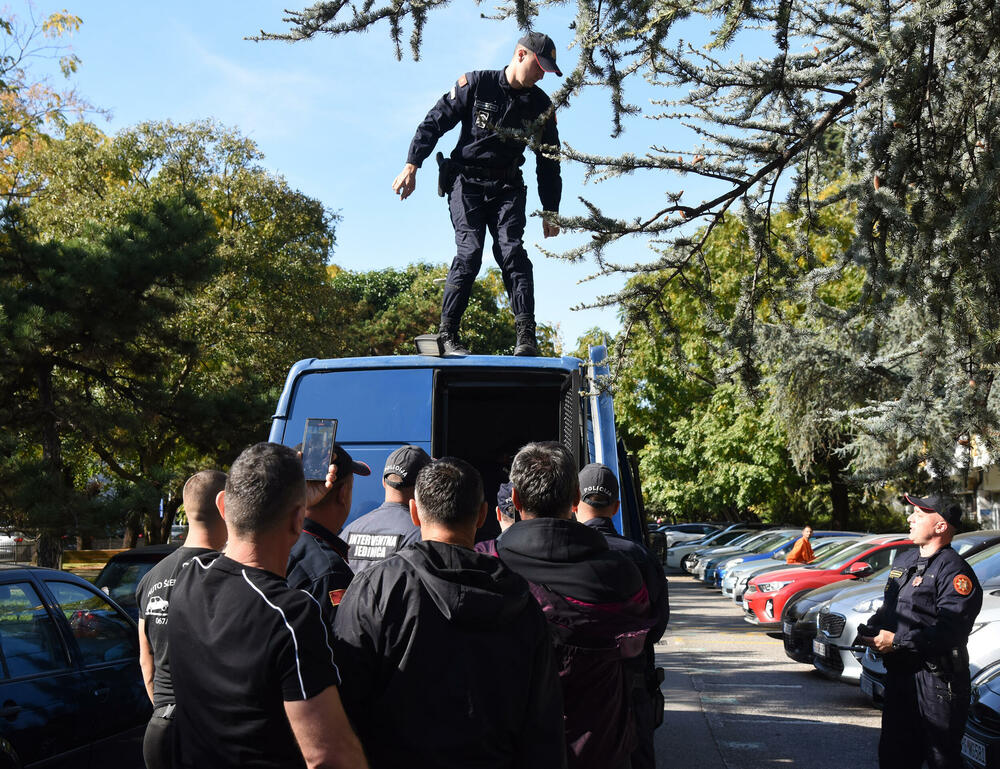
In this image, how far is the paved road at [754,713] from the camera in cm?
718

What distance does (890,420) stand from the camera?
7863 mm

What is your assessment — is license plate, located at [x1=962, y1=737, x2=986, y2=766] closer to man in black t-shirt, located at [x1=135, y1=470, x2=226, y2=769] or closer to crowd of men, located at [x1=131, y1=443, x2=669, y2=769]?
crowd of men, located at [x1=131, y1=443, x2=669, y2=769]

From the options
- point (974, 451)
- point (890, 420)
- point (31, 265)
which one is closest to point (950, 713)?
point (890, 420)

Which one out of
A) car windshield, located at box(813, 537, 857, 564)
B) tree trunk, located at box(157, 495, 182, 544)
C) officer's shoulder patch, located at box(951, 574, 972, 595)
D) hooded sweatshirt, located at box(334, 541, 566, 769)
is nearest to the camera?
hooded sweatshirt, located at box(334, 541, 566, 769)

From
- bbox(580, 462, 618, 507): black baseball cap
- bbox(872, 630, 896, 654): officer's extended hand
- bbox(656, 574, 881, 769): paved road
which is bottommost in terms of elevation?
bbox(656, 574, 881, 769): paved road

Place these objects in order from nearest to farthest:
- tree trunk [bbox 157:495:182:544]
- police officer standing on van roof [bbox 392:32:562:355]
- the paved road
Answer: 1. police officer standing on van roof [bbox 392:32:562:355]
2. the paved road
3. tree trunk [bbox 157:495:182:544]

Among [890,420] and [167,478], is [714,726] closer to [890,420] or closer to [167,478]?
[890,420]

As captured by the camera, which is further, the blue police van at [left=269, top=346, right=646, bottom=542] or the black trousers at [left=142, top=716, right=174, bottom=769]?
the blue police van at [left=269, top=346, right=646, bottom=542]

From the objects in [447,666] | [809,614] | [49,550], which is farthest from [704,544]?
[447,666]

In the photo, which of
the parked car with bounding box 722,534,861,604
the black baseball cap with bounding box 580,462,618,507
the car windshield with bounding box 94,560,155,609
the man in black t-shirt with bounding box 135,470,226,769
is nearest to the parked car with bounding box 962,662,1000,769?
the black baseball cap with bounding box 580,462,618,507

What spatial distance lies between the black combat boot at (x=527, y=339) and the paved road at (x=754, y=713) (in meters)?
3.25

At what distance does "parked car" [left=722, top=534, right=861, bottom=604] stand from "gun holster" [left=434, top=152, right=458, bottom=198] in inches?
487

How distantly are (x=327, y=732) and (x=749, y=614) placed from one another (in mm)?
15050

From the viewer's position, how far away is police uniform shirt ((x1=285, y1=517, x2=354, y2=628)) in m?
2.91
